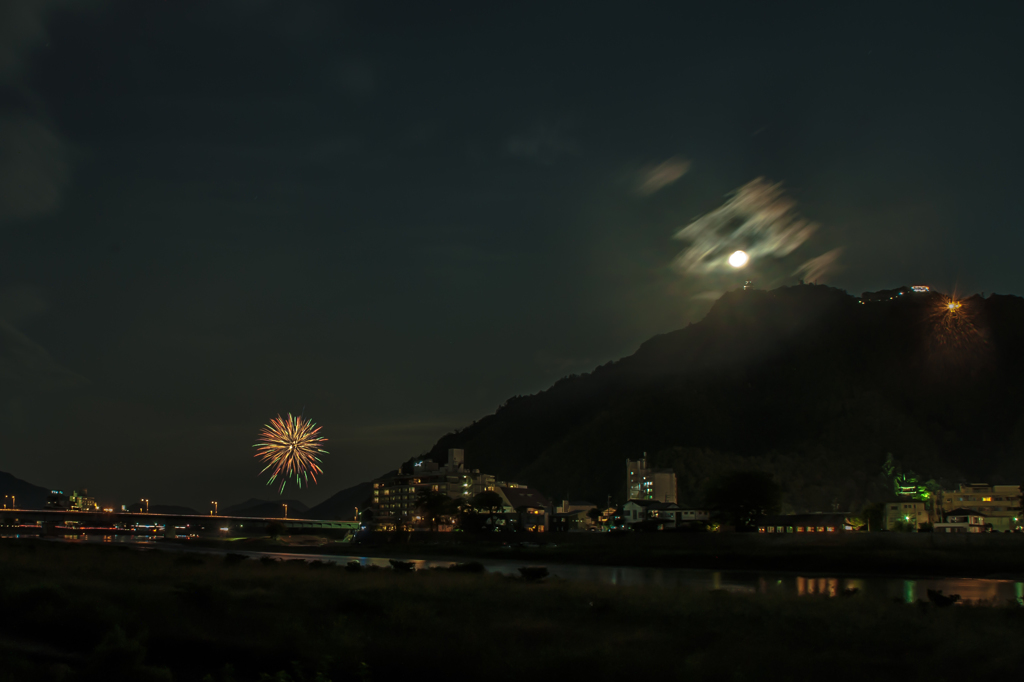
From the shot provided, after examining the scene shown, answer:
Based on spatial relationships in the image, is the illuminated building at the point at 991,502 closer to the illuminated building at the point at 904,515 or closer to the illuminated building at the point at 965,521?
the illuminated building at the point at 965,521

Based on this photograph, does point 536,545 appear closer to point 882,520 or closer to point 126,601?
point 882,520

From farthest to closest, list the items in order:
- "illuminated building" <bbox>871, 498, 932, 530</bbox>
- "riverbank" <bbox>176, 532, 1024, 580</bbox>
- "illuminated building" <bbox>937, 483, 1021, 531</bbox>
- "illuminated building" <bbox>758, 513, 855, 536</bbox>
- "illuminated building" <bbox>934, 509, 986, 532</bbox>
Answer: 1. "illuminated building" <bbox>937, 483, 1021, 531</bbox>
2. "illuminated building" <bbox>871, 498, 932, 530</bbox>
3. "illuminated building" <bbox>934, 509, 986, 532</bbox>
4. "illuminated building" <bbox>758, 513, 855, 536</bbox>
5. "riverbank" <bbox>176, 532, 1024, 580</bbox>

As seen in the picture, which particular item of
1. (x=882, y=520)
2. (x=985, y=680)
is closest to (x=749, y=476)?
(x=882, y=520)

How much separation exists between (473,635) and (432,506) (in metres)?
135

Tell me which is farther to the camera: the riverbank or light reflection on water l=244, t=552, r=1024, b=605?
the riverbank

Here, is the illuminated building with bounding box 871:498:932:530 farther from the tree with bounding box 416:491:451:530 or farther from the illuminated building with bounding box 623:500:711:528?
the tree with bounding box 416:491:451:530

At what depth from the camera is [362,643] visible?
20250mm

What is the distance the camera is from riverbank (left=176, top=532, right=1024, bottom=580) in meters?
72.0

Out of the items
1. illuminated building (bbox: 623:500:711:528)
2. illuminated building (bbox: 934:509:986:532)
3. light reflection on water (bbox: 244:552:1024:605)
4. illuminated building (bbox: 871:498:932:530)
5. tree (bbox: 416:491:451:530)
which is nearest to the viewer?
light reflection on water (bbox: 244:552:1024:605)

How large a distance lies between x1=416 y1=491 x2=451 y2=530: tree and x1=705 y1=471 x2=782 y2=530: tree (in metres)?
59.5

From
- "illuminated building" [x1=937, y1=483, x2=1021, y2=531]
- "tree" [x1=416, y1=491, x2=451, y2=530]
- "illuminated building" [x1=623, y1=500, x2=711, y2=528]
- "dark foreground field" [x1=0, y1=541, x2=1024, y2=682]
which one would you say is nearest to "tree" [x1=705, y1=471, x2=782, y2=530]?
"illuminated building" [x1=623, y1=500, x2=711, y2=528]

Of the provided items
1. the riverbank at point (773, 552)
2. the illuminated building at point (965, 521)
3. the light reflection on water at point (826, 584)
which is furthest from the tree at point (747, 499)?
the light reflection on water at point (826, 584)

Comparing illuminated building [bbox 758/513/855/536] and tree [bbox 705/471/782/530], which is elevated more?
tree [bbox 705/471/782/530]

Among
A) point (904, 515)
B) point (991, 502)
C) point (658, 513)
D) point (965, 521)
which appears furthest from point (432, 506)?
point (991, 502)
